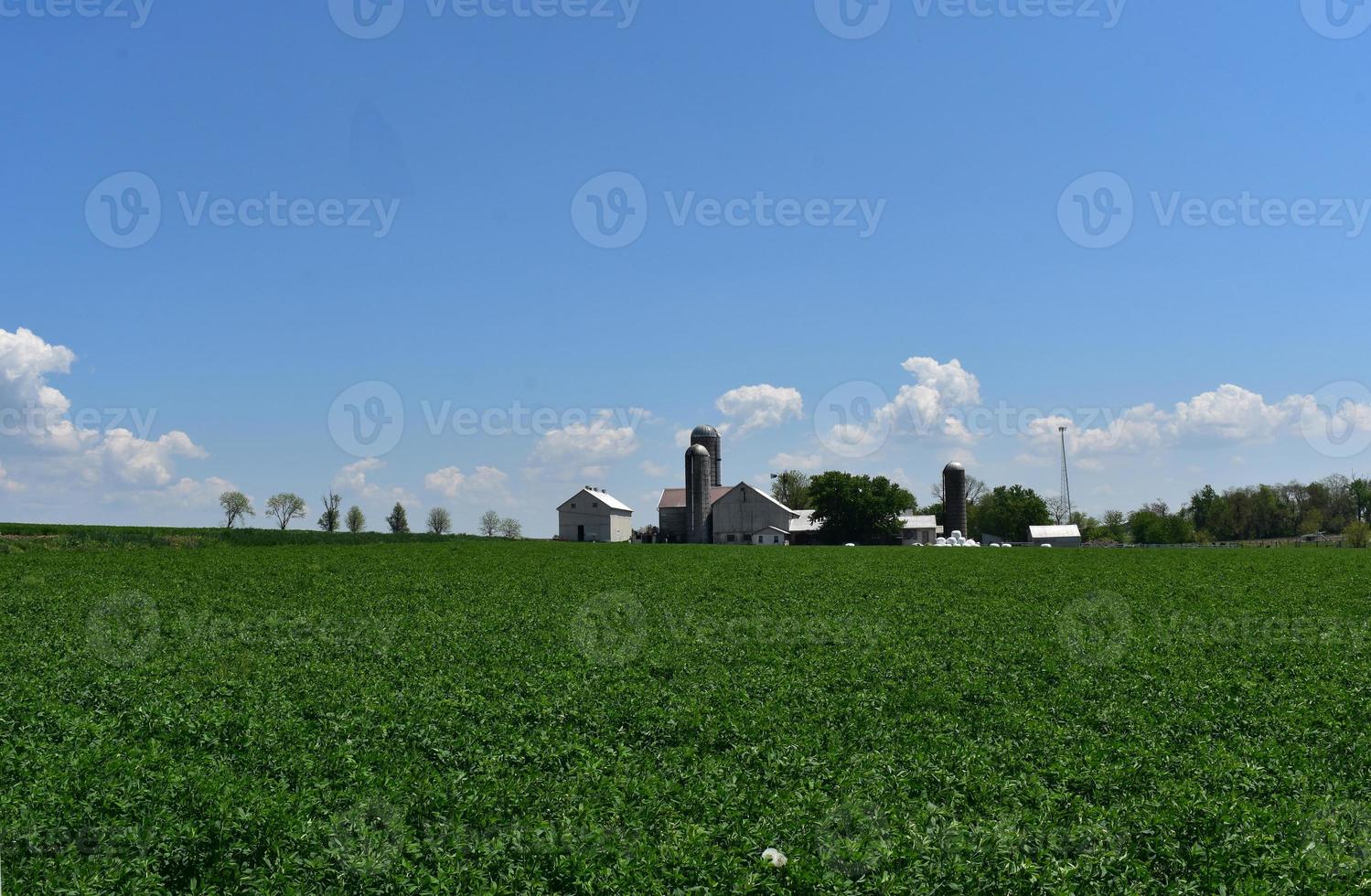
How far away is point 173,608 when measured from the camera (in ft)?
82.8

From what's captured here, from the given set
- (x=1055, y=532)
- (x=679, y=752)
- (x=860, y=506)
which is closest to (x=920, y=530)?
(x=860, y=506)

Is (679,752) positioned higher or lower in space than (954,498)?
lower

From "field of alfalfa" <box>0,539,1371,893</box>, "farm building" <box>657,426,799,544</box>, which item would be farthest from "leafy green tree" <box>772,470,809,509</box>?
"field of alfalfa" <box>0,539,1371,893</box>

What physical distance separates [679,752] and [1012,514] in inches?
5200

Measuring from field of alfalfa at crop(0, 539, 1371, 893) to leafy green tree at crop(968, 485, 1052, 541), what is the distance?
370 feet

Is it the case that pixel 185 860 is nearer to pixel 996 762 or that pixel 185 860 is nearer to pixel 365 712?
pixel 365 712

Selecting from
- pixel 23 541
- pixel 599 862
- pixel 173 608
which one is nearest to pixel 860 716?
pixel 599 862

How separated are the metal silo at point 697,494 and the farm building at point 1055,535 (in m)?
47.9

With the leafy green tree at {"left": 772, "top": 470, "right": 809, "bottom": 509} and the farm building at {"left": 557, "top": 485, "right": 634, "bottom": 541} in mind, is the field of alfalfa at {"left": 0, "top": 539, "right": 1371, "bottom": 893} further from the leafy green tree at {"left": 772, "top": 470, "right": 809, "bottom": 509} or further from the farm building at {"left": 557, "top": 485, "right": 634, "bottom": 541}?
the leafy green tree at {"left": 772, "top": 470, "right": 809, "bottom": 509}

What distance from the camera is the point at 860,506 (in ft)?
331

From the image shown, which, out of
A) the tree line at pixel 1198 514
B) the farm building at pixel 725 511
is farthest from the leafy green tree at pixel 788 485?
the farm building at pixel 725 511

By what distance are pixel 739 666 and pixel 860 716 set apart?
4.03m

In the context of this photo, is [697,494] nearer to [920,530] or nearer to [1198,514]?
[920,530]

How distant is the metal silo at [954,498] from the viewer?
11388 cm
